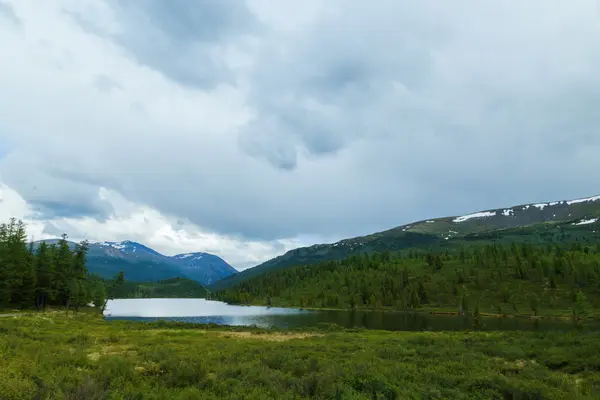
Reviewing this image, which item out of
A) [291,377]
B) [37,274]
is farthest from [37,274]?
[291,377]

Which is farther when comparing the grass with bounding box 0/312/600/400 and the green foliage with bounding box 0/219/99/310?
the green foliage with bounding box 0/219/99/310

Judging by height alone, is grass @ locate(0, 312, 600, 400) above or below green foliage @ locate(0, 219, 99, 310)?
below

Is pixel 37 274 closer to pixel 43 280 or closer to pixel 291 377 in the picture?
pixel 43 280

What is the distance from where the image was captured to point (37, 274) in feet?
301

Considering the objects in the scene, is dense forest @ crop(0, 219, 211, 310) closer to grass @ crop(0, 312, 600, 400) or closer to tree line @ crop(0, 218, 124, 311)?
tree line @ crop(0, 218, 124, 311)

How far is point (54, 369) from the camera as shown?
18922 millimetres

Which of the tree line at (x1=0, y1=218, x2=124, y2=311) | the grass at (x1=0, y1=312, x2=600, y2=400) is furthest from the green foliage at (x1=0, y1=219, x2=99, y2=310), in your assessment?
the grass at (x1=0, y1=312, x2=600, y2=400)

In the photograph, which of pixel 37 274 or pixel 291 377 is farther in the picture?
pixel 37 274

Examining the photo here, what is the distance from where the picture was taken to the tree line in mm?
83044

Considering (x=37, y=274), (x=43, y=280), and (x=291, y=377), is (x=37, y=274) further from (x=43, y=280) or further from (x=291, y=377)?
(x=291, y=377)

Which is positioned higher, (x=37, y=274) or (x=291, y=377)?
(x=37, y=274)

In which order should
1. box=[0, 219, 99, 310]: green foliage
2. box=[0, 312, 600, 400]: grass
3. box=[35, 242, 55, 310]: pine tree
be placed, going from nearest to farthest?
1. box=[0, 312, 600, 400]: grass
2. box=[0, 219, 99, 310]: green foliage
3. box=[35, 242, 55, 310]: pine tree

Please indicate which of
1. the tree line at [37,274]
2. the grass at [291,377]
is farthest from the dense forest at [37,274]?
the grass at [291,377]

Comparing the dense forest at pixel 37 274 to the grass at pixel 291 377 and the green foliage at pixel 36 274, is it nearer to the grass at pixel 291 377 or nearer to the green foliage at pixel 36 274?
the green foliage at pixel 36 274
